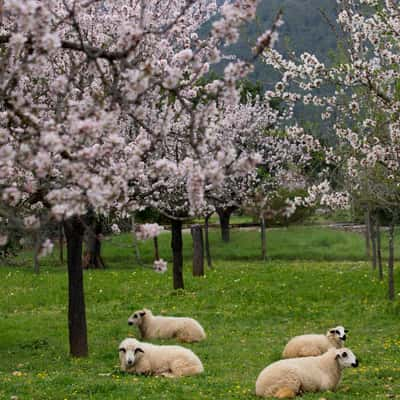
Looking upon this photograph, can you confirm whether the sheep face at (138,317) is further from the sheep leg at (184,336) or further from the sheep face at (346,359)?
the sheep face at (346,359)

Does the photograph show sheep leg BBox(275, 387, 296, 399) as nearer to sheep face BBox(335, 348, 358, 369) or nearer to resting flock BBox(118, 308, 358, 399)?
resting flock BBox(118, 308, 358, 399)

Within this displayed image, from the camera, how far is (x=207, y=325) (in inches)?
759

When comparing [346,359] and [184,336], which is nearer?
[346,359]

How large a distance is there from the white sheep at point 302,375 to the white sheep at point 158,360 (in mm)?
2042

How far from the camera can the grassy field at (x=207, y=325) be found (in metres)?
11.7

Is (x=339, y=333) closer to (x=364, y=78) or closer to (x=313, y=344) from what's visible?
(x=313, y=344)

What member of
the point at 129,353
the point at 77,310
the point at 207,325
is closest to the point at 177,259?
the point at 207,325

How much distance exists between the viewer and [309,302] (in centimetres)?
2256

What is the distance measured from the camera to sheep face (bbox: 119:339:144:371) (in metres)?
13.3

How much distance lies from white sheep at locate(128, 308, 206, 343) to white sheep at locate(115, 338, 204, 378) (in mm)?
3185

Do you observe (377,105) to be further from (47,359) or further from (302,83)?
(47,359)

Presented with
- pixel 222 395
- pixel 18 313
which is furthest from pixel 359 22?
pixel 18 313

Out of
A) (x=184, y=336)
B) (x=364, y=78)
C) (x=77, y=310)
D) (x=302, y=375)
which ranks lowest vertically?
(x=184, y=336)

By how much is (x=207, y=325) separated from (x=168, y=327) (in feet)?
7.00
